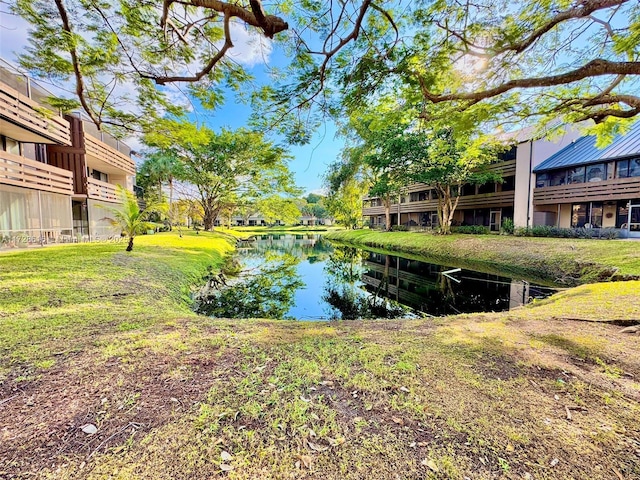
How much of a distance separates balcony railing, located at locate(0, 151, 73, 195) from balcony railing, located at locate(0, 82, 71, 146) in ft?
4.51

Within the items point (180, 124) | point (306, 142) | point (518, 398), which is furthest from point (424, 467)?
point (180, 124)

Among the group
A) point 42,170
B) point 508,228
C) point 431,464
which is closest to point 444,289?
point 431,464

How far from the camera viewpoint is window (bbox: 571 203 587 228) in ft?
64.1

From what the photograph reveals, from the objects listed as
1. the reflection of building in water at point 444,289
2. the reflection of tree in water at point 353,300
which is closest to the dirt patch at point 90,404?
the reflection of tree in water at point 353,300

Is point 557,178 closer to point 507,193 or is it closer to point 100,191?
point 507,193

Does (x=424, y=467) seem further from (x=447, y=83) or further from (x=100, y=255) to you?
(x=100, y=255)

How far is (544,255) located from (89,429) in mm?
17410

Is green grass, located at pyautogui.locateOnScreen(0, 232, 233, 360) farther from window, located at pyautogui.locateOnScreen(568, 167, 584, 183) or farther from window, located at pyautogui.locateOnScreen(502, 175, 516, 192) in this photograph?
window, located at pyautogui.locateOnScreen(568, 167, 584, 183)

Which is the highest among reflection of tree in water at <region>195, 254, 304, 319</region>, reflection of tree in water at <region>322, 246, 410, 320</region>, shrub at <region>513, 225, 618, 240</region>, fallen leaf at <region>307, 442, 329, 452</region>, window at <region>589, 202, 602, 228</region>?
window at <region>589, 202, 602, 228</region>

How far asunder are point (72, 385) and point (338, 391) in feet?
8.67

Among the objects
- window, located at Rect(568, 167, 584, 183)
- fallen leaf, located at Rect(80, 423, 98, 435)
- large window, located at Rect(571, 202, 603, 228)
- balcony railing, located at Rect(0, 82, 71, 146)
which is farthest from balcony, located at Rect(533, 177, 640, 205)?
balcony railing, located at Rect(0, 82, 71, 146)

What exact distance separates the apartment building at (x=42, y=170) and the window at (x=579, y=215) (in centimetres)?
2835

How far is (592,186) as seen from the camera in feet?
59.3

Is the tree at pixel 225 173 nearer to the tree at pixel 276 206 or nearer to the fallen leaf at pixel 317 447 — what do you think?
the tree at pixel 276 206
